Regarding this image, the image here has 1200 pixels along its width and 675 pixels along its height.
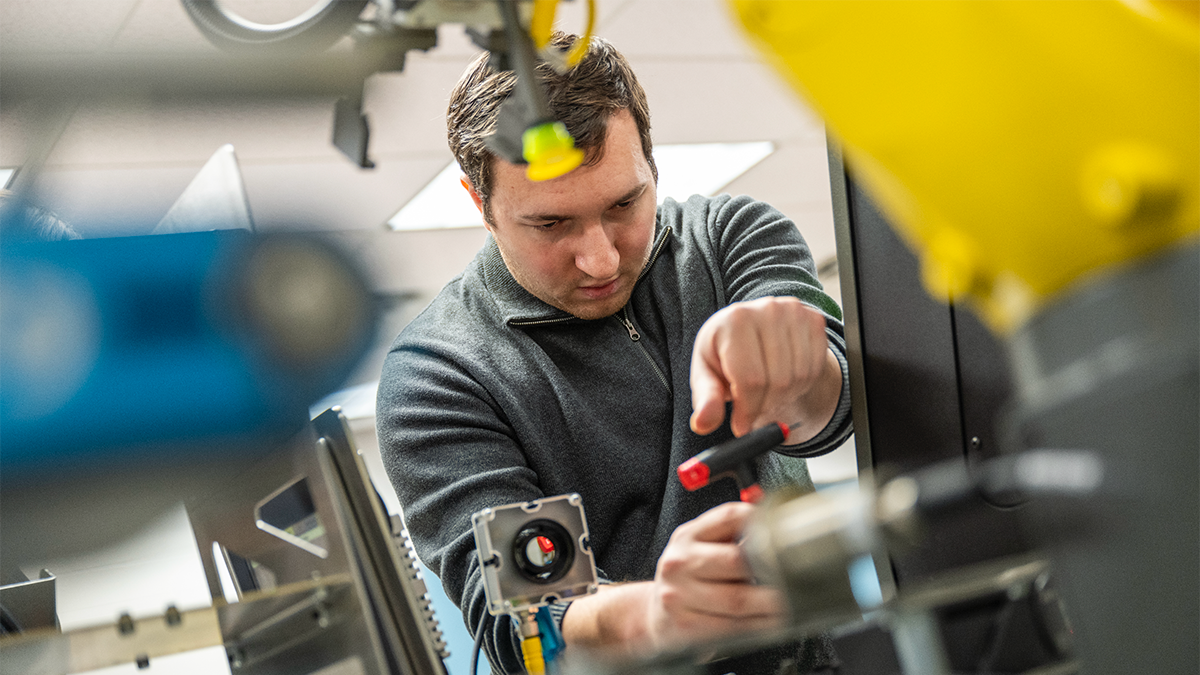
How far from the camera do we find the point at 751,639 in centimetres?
34

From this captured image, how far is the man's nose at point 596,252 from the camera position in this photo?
134cm

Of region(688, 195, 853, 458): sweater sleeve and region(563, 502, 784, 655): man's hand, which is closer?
region(563, 502, 784, 655): man's hand

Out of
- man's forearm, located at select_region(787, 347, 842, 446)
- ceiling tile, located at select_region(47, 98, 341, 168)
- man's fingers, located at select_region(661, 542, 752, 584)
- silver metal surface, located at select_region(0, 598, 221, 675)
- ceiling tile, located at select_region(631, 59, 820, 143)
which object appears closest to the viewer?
silver metal surface, located at select_region(0, 598, 221, 675)

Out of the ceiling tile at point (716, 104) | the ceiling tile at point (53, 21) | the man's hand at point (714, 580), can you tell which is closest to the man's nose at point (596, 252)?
the man's hand at point (714, 580)

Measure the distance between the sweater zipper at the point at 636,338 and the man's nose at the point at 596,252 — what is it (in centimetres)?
16

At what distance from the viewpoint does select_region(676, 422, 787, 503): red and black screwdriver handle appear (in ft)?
2.43

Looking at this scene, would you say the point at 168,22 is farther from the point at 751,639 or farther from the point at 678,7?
the point at 751,639

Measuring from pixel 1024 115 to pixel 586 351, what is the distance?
1.19 metres

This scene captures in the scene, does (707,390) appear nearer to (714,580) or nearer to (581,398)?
(714,580)

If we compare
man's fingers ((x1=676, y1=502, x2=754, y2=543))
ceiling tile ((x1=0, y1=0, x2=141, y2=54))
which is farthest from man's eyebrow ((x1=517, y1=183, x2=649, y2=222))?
ceiling tile ((x1=0, y1=0, x2=141, y2=54))

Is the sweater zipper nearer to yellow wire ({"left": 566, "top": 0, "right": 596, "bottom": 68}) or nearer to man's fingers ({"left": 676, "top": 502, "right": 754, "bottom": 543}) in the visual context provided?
man's fingers ({"left": 676, "top": 502, "right": 754, "bottom": 543})

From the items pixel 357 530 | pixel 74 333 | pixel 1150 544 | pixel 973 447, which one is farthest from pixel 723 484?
pixel 1150 544

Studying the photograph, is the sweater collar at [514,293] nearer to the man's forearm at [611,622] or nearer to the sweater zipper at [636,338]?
the sweater zipper at [636,338]

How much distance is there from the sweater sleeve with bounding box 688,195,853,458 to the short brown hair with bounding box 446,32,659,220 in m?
0.17
